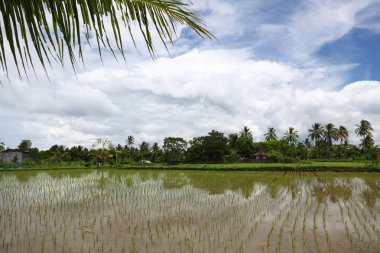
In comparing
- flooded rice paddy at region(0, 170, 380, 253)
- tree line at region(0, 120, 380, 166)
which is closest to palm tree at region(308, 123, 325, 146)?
tree line at region(0, 120, 380, 166)

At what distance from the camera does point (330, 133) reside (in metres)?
57.8

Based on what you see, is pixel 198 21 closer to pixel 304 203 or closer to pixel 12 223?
pixel 12 223

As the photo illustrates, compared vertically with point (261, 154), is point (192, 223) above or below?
below

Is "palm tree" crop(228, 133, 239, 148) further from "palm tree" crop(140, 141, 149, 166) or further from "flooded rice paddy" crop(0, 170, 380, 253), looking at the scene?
"flooded rice paddy" crop(0, 170, 380, 253)

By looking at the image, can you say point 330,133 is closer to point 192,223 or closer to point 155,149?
point 155,149

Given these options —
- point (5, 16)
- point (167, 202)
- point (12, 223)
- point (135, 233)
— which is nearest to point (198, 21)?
point (5, 16)

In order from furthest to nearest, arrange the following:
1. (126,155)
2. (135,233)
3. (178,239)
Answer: (126,155), (135,233), (178,239)

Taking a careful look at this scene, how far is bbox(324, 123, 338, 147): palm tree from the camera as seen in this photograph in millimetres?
57625

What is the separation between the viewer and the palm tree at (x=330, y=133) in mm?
57625

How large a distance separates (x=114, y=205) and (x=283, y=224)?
576 centimetres

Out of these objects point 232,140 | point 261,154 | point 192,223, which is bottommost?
point 192,223

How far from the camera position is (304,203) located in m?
11.1

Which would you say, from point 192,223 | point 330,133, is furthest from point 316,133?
point 192,223

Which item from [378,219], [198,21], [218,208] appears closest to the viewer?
[198,21]
